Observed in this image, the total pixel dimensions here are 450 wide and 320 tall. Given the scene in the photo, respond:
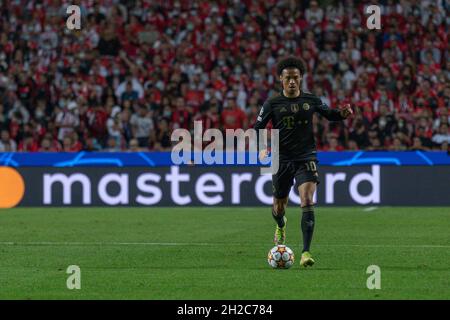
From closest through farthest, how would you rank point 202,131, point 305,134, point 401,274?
point 401,274, point 305,134, point 202,131

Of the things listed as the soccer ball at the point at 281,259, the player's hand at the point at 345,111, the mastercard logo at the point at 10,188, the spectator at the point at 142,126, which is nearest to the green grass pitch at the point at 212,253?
the soccer ball at the point at 281,259

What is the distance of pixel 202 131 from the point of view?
23.3 meters

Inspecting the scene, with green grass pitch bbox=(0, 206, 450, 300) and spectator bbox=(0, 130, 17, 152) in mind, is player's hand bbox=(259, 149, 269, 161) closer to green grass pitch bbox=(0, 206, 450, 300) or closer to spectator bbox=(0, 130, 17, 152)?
green grass pitch bbox=(0, 206, 450, 300)

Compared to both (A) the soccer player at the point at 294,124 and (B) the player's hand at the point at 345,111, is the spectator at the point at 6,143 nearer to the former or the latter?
(A) the soccer player at the point at 294,124

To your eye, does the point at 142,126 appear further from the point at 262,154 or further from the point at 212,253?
the point at 262,154

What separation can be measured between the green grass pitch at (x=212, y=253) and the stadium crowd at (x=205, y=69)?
2611mm

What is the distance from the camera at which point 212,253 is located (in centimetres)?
1375

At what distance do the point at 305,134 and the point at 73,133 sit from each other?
12.1 metres

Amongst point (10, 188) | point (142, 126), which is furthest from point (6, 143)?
point (142, 126)

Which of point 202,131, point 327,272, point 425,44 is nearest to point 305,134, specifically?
point 327,272

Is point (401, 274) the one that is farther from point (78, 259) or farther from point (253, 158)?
point (253, 158)

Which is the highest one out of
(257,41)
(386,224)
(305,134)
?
(257,41)

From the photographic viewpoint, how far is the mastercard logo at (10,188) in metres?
22.5

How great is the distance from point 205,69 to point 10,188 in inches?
245
